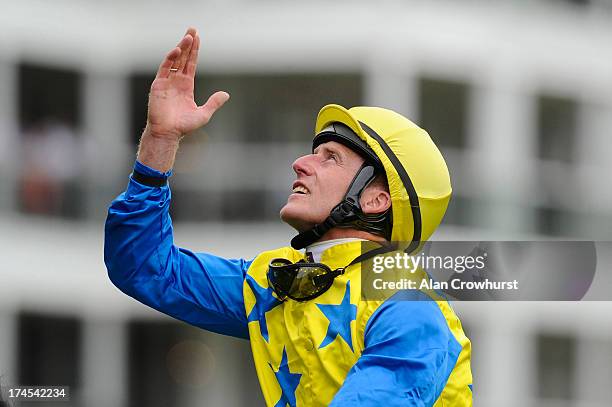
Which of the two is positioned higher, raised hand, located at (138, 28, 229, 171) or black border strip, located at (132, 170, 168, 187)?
raised hand, located at (138, 28, 229, 171)

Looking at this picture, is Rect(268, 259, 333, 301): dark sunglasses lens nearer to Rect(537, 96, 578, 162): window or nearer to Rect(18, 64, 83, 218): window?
Rect(18, 64, 83, 218): window

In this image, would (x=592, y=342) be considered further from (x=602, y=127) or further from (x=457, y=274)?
(x=457, y=274)

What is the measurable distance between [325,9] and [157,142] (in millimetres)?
13937

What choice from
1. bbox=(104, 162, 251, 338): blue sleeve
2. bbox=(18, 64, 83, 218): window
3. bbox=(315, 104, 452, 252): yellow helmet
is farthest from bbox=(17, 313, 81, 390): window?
bbox=(315, 104, 452, 252): yellow helmet

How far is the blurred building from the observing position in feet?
61.9

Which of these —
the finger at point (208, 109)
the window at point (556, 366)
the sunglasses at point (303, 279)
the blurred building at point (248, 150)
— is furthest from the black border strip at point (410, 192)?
the window at point (556, 366)

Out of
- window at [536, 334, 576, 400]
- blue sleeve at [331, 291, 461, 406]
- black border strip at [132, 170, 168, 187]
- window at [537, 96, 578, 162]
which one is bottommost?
window at [536, 334, 576, 400]

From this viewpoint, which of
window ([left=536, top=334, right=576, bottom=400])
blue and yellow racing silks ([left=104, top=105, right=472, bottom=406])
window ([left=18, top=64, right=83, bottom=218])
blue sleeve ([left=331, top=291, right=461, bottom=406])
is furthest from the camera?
window ([left=536, top=334, right=576, bottom=400])

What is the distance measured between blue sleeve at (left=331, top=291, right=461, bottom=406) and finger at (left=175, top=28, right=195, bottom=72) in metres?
1.13

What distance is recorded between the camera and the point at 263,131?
1973 cm

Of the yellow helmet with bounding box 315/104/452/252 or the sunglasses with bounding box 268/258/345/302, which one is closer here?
the sunglasses with bounding box 268/258/345/302

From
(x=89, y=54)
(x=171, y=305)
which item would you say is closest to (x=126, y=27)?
(x=89, y=54)

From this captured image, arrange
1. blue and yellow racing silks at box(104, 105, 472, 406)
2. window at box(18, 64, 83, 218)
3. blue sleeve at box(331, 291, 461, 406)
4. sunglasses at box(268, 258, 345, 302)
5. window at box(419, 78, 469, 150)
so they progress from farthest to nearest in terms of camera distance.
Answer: window at box(419, 78, 469, 150) → window at box(18, 64, 83, 218) → sunglasses at box(268, 258, 345, 302) → blue and yellow racing silks at box(104, 105, 472, 406) → blue sleeve at box(331, 291, 461, 406)

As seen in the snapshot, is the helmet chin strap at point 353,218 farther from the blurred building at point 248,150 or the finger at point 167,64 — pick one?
the blurred building at point 248,150
